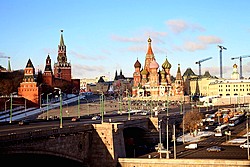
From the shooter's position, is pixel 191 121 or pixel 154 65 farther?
pixel 154 65

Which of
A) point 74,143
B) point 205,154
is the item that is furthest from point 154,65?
point 74,143

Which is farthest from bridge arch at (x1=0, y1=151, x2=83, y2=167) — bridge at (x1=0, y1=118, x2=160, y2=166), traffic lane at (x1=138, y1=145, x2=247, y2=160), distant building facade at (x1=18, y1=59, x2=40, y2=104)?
distant building facade at (x1=18, y1=59, x2=40, y2=104)

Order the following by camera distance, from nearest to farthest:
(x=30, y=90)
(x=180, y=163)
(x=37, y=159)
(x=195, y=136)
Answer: (x=37, y=159)
(x=180, y=163)
(x=195, y=136)
(x=30, y=90)

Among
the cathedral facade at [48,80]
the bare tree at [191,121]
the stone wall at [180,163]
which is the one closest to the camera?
the stone wall at [180,163]

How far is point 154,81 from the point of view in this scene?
580ft

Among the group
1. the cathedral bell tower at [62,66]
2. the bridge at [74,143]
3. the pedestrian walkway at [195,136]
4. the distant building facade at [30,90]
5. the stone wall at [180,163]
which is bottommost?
the stone wall at [180,163]

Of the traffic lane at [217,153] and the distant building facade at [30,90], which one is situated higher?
the distant building facade at [30,90]

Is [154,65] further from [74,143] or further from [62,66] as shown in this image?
[74,143]

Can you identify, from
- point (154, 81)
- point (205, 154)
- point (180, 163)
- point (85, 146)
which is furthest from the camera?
point (154, 81)

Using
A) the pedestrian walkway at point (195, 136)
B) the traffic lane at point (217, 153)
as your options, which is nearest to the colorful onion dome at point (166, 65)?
the pedestrian walkway at point (195, 136)

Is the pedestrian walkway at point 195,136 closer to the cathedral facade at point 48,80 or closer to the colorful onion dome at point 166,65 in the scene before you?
the cathedral facade at point 48,80

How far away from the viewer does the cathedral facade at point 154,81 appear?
567ft

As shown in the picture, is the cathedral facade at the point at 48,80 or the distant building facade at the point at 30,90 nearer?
the distant building facade at the point at 30,90

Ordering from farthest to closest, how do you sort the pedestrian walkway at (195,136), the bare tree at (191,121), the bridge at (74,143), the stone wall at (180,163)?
the bare tree at (191,121)
the pedestrian walkway at (195,136)
the stone wall at (180,163)
the bridge at (74,143)
